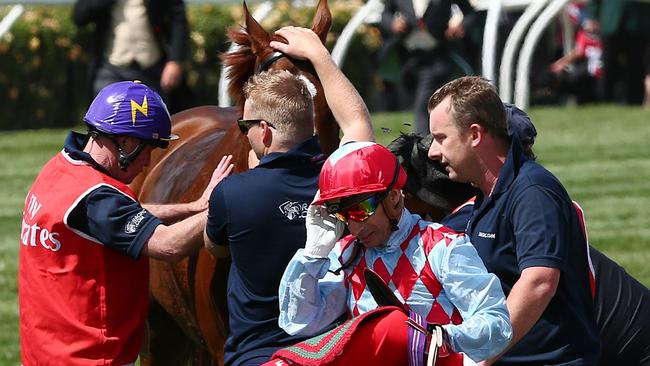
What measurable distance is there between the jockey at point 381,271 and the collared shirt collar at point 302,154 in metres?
0.43

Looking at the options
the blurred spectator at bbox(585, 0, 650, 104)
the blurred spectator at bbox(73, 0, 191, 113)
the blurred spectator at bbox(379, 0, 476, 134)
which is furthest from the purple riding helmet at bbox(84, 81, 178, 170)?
the blurred spectator at bbox(585, 0, 650, 104)

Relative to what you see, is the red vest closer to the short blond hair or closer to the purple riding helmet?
the purple riding helmet

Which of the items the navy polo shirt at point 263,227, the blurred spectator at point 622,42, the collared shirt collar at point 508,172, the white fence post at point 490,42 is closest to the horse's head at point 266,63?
the navy polo shirt at point 263,227

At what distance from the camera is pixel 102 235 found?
504cm

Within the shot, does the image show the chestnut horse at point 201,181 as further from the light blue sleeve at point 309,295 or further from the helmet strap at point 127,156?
the light blue sleeve at point 309,295

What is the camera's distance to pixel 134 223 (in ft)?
16.6

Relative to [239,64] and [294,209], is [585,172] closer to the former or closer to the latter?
[239,64]

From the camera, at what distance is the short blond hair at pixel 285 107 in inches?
191

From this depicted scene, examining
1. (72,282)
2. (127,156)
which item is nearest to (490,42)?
(127,156)

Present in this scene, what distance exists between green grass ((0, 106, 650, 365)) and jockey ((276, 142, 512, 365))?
10.9ft

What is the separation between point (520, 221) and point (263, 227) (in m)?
0.83

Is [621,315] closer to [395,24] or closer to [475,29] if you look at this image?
[395,24]

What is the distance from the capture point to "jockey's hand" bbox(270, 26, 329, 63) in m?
5.43

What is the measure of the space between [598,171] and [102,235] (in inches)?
354
